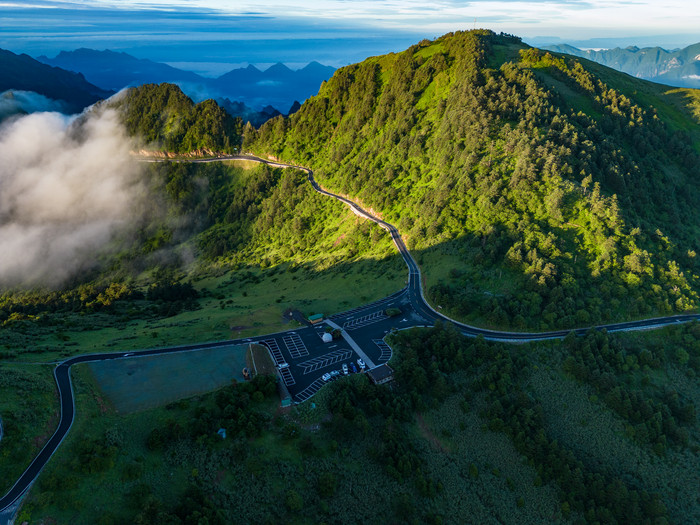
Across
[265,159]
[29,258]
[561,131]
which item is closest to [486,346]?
[561,131]

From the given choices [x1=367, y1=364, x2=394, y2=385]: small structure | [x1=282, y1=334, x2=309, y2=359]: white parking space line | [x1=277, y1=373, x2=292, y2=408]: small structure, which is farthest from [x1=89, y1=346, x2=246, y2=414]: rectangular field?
[x1=367, y1=364, x2=394, y2=385]: small structure

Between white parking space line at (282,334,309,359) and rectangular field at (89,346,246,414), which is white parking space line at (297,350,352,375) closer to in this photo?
white parking space line at (282,334,309,359)

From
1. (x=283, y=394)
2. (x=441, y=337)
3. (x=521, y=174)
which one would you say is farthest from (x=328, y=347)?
(x=521, y=174)

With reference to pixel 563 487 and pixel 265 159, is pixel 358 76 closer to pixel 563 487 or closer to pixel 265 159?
pixel 265 159

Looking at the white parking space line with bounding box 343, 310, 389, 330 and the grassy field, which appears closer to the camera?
the grassy field

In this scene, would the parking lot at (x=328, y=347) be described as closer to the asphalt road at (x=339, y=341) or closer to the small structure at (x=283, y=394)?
the asphalt road at (x=339, y=341)

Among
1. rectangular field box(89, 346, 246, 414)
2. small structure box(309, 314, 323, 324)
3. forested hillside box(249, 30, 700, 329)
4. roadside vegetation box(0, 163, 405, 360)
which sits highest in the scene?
forested hillside box(249, 30, 700, 329)

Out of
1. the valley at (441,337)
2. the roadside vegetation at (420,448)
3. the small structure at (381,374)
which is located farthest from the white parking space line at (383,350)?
the small structure at (381,374)
